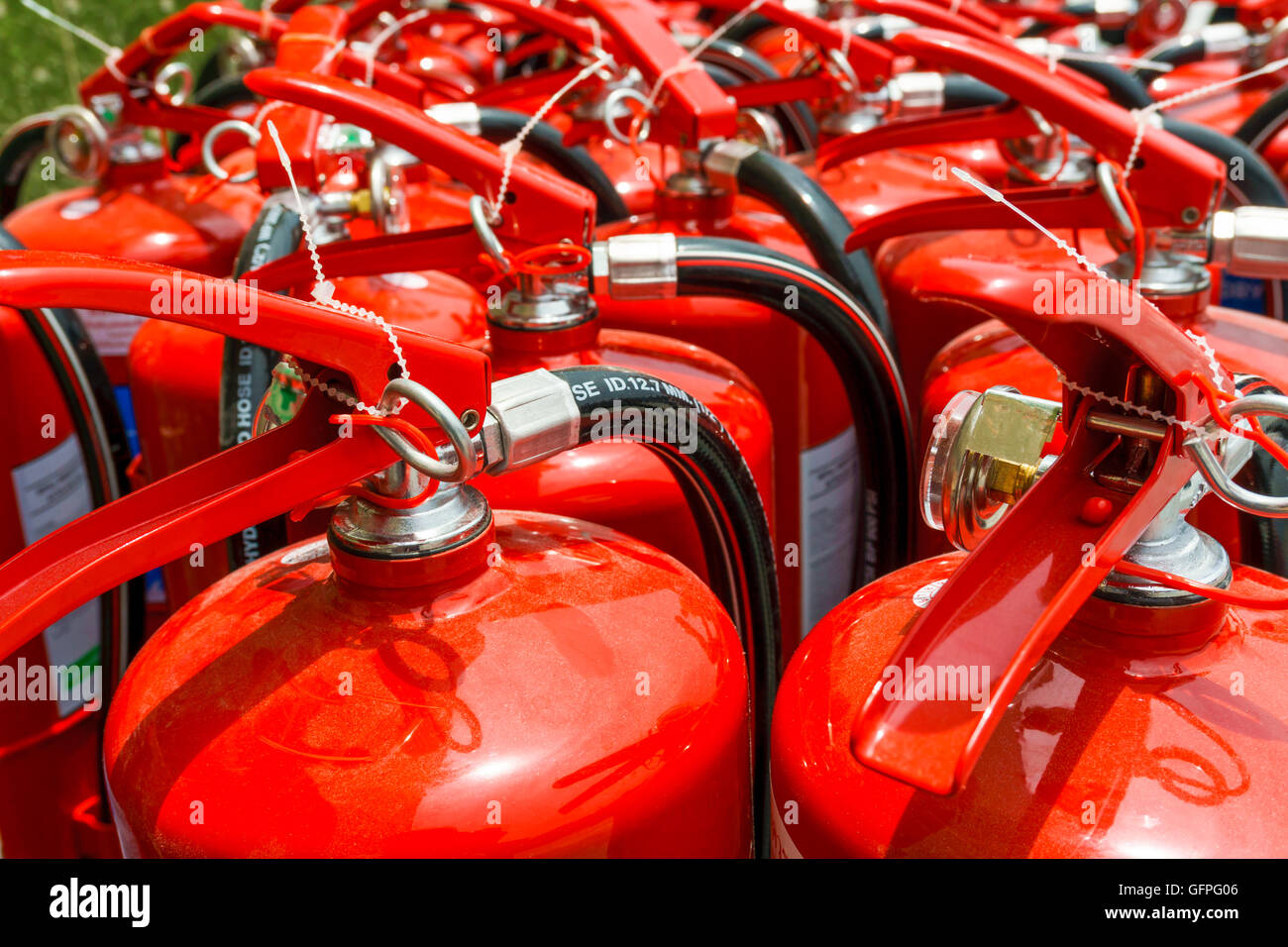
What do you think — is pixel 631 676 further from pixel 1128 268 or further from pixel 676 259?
pixel 1128 268

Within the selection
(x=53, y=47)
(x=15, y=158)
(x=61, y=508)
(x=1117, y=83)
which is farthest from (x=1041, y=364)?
(x=53, y=47)

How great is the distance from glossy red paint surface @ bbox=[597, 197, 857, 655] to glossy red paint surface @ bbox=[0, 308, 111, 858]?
17.7 inches

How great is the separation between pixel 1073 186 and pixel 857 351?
0.19 m

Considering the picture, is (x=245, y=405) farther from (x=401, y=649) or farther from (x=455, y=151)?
(x=401, y=649)

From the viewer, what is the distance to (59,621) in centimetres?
94

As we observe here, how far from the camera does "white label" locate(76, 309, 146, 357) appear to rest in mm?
1051

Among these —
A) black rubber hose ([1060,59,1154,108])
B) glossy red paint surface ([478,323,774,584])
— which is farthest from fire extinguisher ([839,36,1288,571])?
black rubber hose ([1060,59,1154,108])

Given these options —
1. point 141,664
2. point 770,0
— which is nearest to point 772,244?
point 770,0

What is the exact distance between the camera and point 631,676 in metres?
0.47

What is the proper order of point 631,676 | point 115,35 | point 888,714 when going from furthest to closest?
1. point 115,35
2. point 631,676
3. point 888,714

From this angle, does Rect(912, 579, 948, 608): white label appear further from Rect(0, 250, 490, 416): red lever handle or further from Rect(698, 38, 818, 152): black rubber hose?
Rect(698, 38, 818, 152): black rubber hose

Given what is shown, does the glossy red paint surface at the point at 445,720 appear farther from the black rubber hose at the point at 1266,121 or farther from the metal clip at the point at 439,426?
the black rubber hose at the point at 1266,121

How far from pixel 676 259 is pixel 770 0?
1.91ft

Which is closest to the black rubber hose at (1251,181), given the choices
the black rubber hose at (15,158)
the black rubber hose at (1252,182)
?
the black rubber hose at (1252,182)
